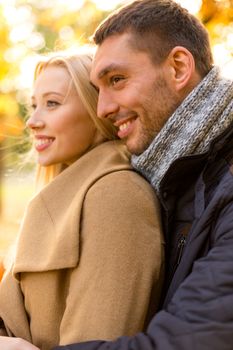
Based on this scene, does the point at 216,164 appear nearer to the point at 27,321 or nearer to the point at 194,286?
the point at 194,286

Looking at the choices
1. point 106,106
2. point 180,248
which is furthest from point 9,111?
point 180,248

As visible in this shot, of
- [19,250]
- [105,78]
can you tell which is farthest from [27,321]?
[105,78]

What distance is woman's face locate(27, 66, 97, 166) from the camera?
9.07ft

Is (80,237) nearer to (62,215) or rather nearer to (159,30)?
(62,215)

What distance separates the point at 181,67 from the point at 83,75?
460 millimetres

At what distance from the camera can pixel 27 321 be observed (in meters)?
2.47

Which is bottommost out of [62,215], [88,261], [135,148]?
[88,261]

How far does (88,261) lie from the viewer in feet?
7.25

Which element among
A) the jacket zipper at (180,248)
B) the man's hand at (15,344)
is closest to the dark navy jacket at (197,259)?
the jacket zipper at (180,248)

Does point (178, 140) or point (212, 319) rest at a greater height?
point (178, 140)

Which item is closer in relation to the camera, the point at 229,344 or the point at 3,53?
the point at 229,344

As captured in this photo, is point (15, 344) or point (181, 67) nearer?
point (15, 344)

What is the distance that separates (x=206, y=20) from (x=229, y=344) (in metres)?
2.41

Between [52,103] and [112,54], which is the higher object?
[112,54]
